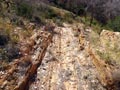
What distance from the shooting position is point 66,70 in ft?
52.7

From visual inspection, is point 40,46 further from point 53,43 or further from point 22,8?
point 22,8

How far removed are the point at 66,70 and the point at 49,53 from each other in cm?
173

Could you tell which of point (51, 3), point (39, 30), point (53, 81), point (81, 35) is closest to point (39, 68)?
point (53, 81)

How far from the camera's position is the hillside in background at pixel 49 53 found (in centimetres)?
1452

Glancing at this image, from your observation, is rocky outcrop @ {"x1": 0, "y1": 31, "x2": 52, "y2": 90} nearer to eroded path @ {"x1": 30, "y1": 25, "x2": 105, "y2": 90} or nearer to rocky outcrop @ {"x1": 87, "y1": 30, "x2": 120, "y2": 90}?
eroded path @ {"x1": 30, "y1": 25, "x2": 105, "y2": 90}

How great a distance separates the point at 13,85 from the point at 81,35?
8.42m

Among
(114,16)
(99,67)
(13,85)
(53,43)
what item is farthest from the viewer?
(114,16)

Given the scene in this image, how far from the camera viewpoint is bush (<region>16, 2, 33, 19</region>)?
20.8 metres

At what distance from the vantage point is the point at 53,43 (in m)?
18.8

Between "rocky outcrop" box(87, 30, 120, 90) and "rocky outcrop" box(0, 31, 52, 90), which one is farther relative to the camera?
"rocky outcrop" box(87, 30, 120, 90)

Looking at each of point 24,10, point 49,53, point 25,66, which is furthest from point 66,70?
point 24,10

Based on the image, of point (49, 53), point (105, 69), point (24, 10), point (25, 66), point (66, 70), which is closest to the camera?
point (25, 66)

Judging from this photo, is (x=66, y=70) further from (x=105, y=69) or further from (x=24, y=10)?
(x=24, y=10)

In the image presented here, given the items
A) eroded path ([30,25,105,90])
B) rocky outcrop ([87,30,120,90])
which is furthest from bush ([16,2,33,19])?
rocky outcrop ([87,30,120,90])
